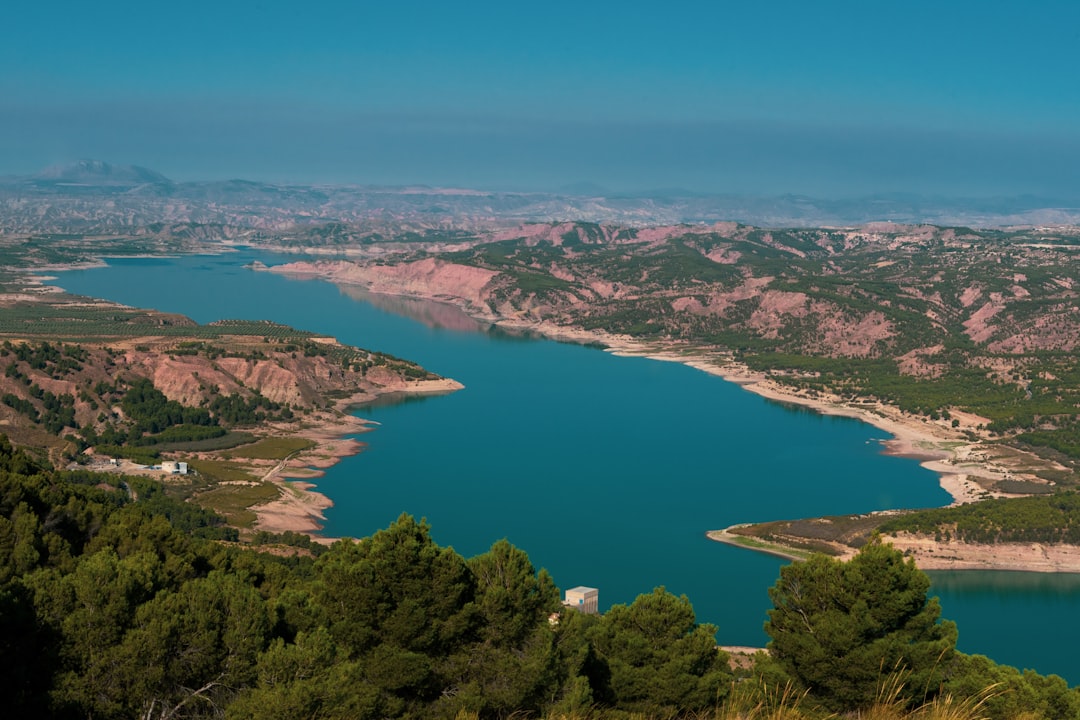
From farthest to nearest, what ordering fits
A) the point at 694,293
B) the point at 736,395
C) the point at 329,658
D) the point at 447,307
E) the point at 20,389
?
the point at 447,307, the point at 694,293, the point at 736,395, the point at 20,389, the point at 329,658

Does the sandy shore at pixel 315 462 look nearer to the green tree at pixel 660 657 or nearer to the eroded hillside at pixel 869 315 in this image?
the green tree at pixel 660 657

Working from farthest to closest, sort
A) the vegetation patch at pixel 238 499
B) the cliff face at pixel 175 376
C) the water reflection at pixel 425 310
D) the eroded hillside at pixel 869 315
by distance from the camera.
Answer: the water reflection at pixel 425 310, the eroded hillside at pixel 869 315, the cliff face at pixel 175 376, the vegetation patch at pixel 238 499

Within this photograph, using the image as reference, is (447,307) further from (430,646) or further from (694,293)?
(430,646)

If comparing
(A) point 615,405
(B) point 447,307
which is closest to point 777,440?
(A) point 615,405

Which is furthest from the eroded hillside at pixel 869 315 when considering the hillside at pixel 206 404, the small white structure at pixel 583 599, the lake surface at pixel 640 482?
the small white structure at pixel 583 599

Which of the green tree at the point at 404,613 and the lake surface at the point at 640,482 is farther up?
the green tree at the point at 404,613

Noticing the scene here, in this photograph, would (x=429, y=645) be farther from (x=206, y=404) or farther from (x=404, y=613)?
(x=206, y=404)
